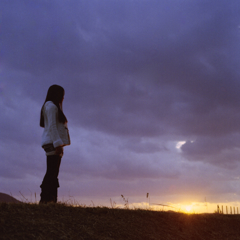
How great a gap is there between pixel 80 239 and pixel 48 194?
72.7 inches

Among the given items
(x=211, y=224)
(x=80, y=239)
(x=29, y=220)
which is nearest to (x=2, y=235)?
(x=29, y=220)

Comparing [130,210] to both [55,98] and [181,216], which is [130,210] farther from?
[55,98]

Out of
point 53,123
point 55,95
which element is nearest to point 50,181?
point 53,123

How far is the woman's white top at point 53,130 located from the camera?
5.77 metres

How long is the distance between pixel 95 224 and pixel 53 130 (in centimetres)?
219

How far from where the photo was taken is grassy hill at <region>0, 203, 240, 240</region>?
442 centimetres

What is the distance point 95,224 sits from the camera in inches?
202

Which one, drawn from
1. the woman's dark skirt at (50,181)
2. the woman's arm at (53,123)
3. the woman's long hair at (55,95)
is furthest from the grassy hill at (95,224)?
the woman's long hair at (55,95)

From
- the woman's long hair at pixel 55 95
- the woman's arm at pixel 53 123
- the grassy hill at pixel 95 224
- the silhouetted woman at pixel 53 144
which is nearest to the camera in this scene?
the grassy hill at pixel 95 224

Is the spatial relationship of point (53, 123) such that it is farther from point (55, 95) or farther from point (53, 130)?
point (55, 95)

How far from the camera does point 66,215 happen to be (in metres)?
5.24

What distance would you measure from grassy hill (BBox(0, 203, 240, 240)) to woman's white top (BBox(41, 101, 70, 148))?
137 cm

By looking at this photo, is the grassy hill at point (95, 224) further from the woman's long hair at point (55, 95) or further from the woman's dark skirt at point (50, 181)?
the woman's long hair at point (55, 95)

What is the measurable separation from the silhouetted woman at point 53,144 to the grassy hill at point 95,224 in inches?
20.5
